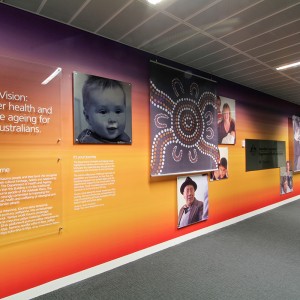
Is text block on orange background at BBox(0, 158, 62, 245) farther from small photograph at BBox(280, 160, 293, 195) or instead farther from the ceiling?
small photograph at BBox(280, 160, 293, 195)

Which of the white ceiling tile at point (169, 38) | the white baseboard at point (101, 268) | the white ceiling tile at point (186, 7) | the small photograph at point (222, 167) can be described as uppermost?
the white ceiling tile at point (169, 38)

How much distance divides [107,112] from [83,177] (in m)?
0.78

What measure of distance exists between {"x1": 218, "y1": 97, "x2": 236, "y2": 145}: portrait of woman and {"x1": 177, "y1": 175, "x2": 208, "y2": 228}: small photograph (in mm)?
891

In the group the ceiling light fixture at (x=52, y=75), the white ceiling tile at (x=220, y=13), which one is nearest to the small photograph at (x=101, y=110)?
the ceiling light fixture at (x=52, y=75)

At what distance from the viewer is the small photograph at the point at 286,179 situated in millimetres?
5849

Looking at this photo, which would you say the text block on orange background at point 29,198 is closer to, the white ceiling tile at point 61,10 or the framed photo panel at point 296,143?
the white ceiling tile at point 61,10

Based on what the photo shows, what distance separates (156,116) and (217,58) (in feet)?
4.05

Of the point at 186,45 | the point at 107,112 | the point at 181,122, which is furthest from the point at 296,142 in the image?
the point at 107,112

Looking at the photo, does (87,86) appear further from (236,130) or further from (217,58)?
(236,130)

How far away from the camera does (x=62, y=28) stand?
2.37 m

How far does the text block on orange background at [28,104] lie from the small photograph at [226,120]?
2820 mm

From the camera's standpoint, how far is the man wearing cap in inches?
136

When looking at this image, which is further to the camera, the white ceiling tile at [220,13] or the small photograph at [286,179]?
the small photograph at [286,179]

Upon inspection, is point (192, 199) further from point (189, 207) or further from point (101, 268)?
point (101, 268)
